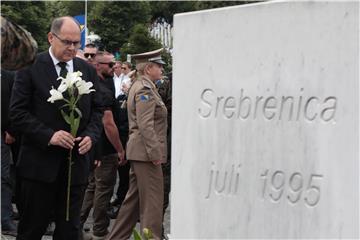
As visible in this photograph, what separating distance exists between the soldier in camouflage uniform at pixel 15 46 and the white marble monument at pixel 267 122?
0.63 meters

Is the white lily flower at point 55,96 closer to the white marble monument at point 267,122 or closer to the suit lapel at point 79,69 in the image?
the suit lapel at point 79,69

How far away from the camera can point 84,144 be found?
5727 millimetres

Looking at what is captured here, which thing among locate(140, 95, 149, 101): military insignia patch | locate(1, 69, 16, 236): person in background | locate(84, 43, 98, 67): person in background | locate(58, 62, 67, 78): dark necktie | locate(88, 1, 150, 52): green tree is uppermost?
locate(88, 1, 150, 52): green tree

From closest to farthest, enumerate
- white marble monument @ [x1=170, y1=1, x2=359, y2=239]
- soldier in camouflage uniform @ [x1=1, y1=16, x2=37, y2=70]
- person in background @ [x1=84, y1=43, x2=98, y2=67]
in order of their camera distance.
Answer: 1. white marble monument @ [x1=170, y1=1, x2=359, y2=239]
2. soldier in camouflage uniform @ [x1=1, y1=16, x2=37, y2=70]
3. person in background @ [x1=84, y1=43, x2=98, y2=67]

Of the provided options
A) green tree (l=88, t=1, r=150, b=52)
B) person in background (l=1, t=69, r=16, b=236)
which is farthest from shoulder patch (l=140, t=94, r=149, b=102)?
green tree (l=88, t=1, r=150, b=52)

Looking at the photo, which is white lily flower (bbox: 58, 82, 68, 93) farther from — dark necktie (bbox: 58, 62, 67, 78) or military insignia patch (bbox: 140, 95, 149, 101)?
military insignia patch (bbox: 140, 95, 149, 101)

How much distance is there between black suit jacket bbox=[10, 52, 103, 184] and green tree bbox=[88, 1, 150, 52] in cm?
1995

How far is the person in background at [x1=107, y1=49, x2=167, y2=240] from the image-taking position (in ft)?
24.5

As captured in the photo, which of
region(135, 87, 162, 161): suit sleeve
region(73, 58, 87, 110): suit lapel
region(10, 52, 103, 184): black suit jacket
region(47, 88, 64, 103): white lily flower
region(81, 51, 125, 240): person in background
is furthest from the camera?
region(81, 51, 125, 240): person in background

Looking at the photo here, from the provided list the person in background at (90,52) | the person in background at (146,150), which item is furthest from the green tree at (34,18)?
the person in background at (146,150)

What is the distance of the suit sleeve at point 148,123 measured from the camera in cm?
745

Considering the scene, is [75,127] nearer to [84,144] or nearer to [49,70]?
[84,144]

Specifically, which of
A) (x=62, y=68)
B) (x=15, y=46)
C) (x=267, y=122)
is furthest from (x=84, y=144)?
(x=267, y=122)

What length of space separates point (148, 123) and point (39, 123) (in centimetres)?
193
